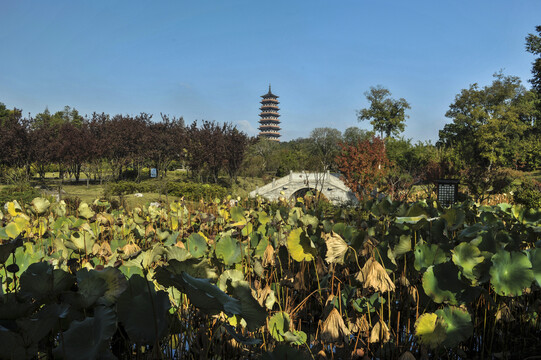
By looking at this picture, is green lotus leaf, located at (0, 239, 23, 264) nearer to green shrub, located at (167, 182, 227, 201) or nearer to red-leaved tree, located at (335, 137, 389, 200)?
red-leaved tree, located at (335, 137, 389, 200)

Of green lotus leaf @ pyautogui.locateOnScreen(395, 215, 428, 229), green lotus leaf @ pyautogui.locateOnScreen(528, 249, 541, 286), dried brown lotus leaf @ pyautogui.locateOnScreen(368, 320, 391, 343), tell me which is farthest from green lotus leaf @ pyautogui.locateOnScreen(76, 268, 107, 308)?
green lotus leaf @ pyautogui.locateOnScreen(528, 249, 541, 286)

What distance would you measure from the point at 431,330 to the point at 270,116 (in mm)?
98237

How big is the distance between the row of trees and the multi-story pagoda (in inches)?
2619

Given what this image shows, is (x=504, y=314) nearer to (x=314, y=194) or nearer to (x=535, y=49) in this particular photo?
(x=314, y=194)

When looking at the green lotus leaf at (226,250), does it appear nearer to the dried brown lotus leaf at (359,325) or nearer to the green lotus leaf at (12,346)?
the dried brown lotus leaf at (359,325)

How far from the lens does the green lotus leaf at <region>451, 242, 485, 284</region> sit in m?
1.64

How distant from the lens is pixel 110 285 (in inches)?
40.8

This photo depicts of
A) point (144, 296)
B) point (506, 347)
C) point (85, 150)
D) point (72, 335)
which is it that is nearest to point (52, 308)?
point (72, 335)

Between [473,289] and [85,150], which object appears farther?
[85,150]

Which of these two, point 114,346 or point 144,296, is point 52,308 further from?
point 114,346

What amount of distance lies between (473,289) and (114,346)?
152 cm

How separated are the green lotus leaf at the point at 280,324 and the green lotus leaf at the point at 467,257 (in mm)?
793

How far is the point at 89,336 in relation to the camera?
896mm

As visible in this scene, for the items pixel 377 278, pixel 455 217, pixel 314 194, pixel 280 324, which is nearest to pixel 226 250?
pixel 280 324
